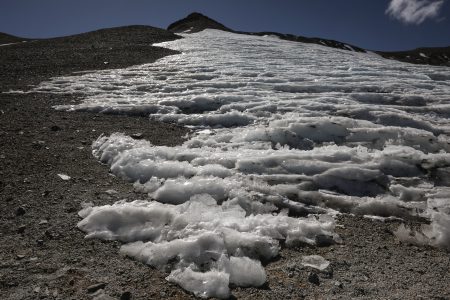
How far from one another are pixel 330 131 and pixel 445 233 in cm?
346

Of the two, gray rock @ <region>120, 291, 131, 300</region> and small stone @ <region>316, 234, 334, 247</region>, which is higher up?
small stone @ <region>316, 234, 334, 247</region>

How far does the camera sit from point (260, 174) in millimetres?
5531

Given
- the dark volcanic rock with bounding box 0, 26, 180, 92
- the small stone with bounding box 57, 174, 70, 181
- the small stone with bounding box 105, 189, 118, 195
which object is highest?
the dark volcanic rock with bounding box 0, 26, 180, 92

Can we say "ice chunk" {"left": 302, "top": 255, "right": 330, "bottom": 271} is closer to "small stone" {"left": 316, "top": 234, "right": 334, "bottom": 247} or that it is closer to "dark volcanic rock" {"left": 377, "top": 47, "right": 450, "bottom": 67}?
"small stone" {"left": 316, "top": 234, "right": 334, "bottom": 247}

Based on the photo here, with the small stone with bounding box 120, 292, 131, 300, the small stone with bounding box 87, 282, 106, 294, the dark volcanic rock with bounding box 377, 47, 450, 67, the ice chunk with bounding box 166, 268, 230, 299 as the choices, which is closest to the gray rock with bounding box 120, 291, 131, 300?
the small stone with bounding box 120, 292, 131, 300

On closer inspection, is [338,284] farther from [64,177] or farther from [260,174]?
[64,177]

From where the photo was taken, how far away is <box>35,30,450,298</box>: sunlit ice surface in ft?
12.4

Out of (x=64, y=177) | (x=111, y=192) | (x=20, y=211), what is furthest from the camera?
(x=64, y=177)

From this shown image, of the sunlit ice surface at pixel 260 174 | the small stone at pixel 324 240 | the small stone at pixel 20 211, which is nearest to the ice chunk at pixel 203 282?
the sunlit ice surface at pixel 260 174

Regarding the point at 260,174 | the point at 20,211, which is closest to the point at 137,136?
the point at 260,174

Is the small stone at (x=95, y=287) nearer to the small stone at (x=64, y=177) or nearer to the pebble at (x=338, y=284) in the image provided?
the pebble at (x=338, y=284)

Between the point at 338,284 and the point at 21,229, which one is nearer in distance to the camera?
the point at 338,284

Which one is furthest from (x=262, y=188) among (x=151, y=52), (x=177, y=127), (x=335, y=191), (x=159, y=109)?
(x=151, y=52)

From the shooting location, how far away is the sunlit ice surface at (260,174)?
378 centimetres
